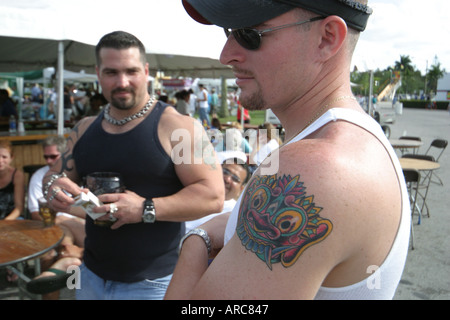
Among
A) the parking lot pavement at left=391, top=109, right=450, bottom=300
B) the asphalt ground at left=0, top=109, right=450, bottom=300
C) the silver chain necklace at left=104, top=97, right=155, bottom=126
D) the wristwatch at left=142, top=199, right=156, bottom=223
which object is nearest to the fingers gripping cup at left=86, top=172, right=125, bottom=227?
the wristwatch at left=142, top=199, right=156, bottom=223

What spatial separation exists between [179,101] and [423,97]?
71.7 metres

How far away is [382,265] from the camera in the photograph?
0.75m

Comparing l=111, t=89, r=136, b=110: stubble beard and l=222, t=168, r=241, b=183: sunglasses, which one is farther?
l=222, t=168, r=241, b=183: sunglasses

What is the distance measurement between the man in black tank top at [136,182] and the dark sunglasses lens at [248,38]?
118cm

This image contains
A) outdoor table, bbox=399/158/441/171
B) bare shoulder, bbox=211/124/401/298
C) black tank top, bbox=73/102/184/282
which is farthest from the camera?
outdoor table, bbox=399/158/441/171

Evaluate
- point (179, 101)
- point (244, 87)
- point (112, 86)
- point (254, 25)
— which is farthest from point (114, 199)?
point (179, 101)

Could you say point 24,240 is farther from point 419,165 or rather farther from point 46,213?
point 419,165

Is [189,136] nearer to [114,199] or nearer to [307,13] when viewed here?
[114,199]

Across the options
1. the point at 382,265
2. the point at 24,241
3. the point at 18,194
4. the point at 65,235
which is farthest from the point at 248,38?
the point at 18,194

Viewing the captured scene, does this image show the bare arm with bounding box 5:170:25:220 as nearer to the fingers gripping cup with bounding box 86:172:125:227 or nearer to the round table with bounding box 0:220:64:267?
the round table with bounding box 0:220:64:267

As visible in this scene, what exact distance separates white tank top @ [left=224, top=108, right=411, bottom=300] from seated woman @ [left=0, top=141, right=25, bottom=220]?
445cm

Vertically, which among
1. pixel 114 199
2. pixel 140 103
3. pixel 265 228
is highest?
pixel 140 103

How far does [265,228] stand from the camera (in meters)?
0.71

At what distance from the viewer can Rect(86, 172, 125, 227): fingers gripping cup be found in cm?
192
